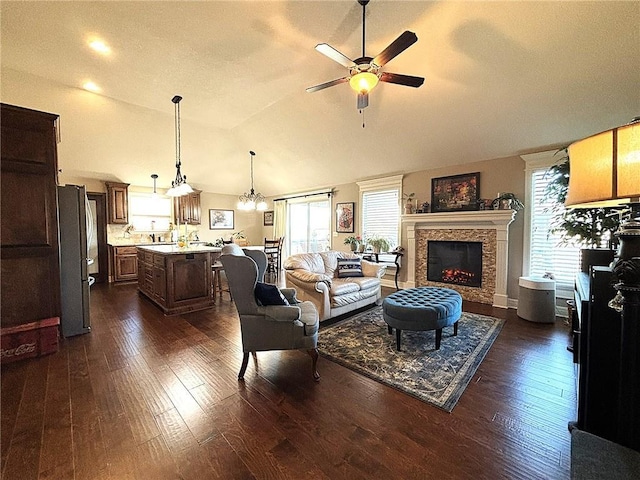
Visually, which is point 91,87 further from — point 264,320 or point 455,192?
point 455,192

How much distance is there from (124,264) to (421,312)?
23.7 feet

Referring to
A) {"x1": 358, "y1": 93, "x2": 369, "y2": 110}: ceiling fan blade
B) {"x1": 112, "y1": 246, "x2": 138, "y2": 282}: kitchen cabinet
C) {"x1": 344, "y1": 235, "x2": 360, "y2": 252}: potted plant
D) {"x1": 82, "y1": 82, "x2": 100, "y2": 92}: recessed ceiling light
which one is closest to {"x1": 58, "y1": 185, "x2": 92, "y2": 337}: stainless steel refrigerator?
{"x1": 82, "y1": 82, "x2": 100, "y2": 92}: recessed ceiling light

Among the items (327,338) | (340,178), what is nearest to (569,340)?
(327,338)

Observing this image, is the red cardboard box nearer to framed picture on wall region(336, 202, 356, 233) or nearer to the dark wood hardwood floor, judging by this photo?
the dark wood hardwood floor

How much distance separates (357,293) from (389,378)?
66.1 inches

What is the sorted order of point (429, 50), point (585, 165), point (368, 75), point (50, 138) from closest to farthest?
point (585, 165) → point (368, 75) → point (50, 138) → point (429, 50)

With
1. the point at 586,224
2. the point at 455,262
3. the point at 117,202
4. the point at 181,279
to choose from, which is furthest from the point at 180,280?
the point at 586,224

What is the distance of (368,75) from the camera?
98.3 inches

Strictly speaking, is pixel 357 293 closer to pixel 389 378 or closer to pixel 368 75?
pixel 389 378

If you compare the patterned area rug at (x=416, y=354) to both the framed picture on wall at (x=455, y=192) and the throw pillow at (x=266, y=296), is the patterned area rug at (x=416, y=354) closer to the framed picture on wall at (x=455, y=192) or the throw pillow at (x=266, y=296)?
the throw pillow at (x=266, y=296)

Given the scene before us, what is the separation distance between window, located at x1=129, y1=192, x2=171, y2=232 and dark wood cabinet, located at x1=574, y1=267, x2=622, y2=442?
8.53 m

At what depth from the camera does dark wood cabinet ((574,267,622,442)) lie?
143 cm

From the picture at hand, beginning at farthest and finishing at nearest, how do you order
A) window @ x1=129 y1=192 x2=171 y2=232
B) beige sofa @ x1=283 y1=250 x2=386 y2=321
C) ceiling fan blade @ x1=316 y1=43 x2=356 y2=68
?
1. window @ x1=129 y1=192 x2=171 y2=232
2. beige sofa @ x1=283 y1=250 x2=386 y2=321
3. ceiling fan blade @ x1=316 y1=43 x2=356 y2=68

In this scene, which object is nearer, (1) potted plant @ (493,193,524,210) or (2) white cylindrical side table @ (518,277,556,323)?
(2) white cylindrical side table @ (518,277,556,323)
